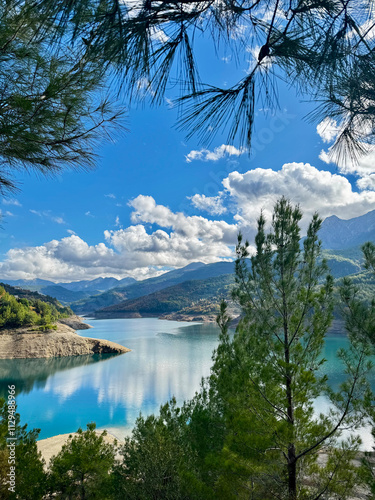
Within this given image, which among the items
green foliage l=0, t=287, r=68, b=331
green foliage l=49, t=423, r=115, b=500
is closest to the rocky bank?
green foliage l=0, t=287, r=68, b=331

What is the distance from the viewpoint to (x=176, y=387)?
69.5 ft

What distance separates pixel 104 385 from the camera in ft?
75.2

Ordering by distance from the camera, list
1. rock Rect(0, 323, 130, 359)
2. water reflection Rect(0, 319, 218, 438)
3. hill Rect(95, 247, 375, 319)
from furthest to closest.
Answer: hill Rect(95, 247, 375, 319) < rock Rect(0, 323, 130, 359) < water reflection Rect(0, 319, 218, 438)

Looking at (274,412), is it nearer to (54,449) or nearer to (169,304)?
(54,449)

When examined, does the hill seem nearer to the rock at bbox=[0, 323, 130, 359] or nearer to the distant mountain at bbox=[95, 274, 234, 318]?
the distant mountain at bbox=[95, 274, 234, 318]

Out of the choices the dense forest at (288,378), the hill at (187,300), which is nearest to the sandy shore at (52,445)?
the dense forest at (288,378)

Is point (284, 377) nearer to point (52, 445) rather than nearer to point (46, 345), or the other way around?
point (52, 445)

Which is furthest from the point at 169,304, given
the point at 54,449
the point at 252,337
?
the point at 252,337

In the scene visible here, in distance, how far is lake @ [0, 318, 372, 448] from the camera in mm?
16453

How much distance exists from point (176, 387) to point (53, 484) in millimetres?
16190

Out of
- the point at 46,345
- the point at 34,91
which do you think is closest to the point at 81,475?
the point at 34,91

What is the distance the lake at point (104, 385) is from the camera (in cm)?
1645

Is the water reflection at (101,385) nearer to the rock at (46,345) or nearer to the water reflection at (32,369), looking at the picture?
the water reflection at (32,369)

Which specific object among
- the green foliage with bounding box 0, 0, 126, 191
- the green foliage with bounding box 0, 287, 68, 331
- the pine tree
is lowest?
the green foliage with bounding box 0, 287, 68, 331
